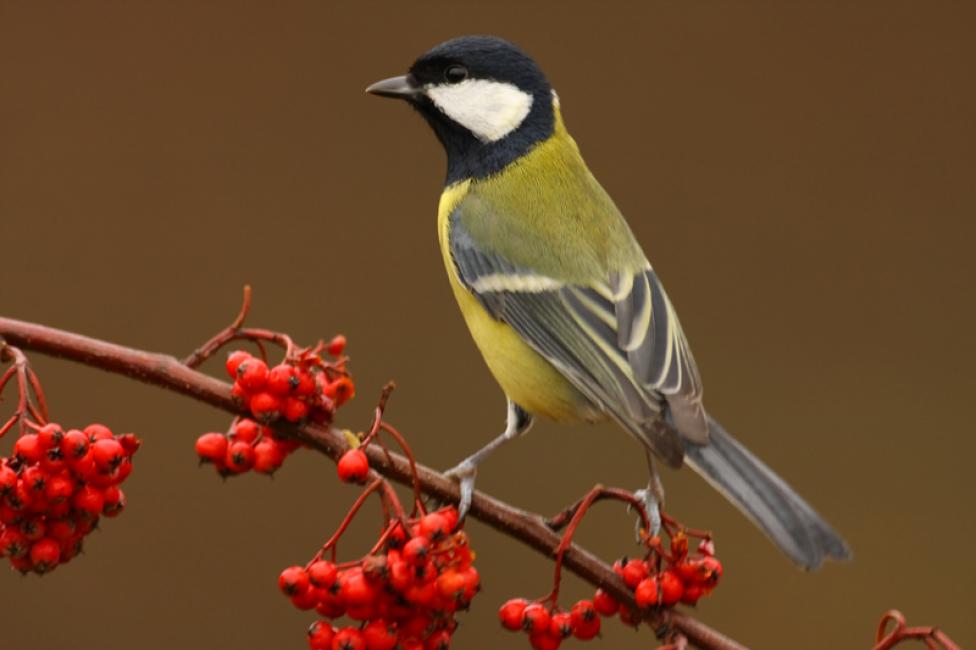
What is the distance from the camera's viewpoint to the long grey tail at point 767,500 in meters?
1.27

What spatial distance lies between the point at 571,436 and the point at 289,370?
159 centimetres

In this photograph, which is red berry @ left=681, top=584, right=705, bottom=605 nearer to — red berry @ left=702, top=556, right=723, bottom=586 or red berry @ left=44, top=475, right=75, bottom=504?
red berry @ left=702, top=556, right=723, bottom=586

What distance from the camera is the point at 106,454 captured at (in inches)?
40.9

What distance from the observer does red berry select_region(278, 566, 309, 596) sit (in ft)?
3.53

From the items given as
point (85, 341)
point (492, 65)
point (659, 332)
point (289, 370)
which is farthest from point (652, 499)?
point (492, 65)

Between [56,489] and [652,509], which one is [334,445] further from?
[652,509]

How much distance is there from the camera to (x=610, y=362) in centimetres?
159

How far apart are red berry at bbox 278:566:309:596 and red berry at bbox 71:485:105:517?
17cm

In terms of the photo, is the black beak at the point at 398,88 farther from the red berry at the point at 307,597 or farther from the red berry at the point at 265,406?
the red berry at the point at 307,597

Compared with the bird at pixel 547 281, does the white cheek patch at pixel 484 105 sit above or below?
above

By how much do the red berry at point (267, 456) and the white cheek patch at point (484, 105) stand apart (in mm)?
814

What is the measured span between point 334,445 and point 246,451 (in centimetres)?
10

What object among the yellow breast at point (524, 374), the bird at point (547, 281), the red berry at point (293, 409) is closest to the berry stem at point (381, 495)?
the red berry at point (293, 409)

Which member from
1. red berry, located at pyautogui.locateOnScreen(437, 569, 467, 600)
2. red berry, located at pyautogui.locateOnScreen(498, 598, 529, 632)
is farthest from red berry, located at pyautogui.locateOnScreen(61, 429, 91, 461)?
red berry, located at pyautogui.locateOnScreen(498, 598, 529, 632)
